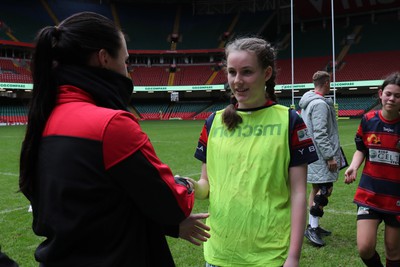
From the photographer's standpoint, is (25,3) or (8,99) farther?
(25,3)

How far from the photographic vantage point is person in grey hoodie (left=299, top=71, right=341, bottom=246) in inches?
184

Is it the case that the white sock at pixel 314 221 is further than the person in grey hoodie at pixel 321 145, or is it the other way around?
the white sock at pixel 314 221

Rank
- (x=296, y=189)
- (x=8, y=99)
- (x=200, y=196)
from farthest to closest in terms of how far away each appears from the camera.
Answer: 1. (x=8, y=99)
2. (x=200, y=196)
3. (x=296, y=189)

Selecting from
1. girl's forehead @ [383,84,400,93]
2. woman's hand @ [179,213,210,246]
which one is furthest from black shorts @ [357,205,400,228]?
woman's hand @ [179,213,210,246]

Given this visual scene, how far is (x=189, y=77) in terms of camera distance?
4947 cm

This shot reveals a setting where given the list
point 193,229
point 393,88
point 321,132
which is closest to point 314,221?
point 321,132

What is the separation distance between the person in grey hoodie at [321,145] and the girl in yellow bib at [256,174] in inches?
108

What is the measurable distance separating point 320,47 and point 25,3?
3511 cm

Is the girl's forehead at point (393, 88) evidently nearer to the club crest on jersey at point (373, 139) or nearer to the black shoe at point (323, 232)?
the club crest on jersey at point (373, 139)

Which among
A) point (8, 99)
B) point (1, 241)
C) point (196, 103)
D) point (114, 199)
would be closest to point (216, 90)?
point (196, 103)

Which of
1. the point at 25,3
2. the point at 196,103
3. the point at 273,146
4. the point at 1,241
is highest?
the point at 25,3

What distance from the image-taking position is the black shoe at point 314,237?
15.2 feet

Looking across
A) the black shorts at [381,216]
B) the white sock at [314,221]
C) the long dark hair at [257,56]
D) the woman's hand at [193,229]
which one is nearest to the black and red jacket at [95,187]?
the woman's hand at [193,229]

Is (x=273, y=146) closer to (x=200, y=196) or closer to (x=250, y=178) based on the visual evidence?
(x=250, y=178)
